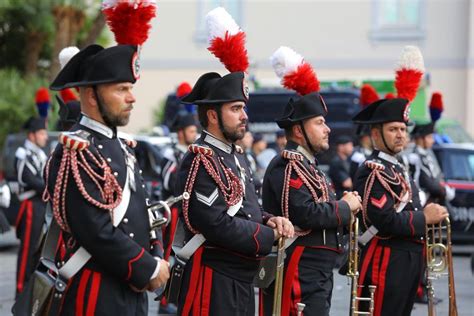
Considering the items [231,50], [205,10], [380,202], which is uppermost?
[231,50]

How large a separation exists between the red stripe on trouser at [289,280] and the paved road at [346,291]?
3580 mm

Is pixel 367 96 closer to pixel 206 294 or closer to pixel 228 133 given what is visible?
pixel 228 133

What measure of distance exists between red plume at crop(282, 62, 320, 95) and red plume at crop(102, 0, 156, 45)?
201 centimetres

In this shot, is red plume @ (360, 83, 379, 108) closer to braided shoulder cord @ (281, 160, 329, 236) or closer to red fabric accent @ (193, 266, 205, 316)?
braided shoulder cord @ (281, 160, 329, 236)

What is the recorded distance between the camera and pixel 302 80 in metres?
7.32

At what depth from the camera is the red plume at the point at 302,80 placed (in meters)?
7.30

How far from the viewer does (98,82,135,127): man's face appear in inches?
208

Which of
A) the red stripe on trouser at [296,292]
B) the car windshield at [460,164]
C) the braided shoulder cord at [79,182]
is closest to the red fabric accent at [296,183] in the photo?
the red stripe on trouser at [296,292]

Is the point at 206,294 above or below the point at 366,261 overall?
above

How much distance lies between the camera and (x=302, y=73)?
7.30 m

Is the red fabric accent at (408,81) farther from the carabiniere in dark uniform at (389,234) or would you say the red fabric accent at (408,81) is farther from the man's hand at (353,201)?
the man's hand at (353,201)

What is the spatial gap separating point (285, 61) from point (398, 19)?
22.5 metres

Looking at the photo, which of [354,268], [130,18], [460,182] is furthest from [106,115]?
[460,182]

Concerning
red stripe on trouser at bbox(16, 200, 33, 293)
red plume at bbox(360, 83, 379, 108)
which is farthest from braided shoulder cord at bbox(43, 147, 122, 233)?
red stripe on trouser at bbox(16, 200, 33, 293)
